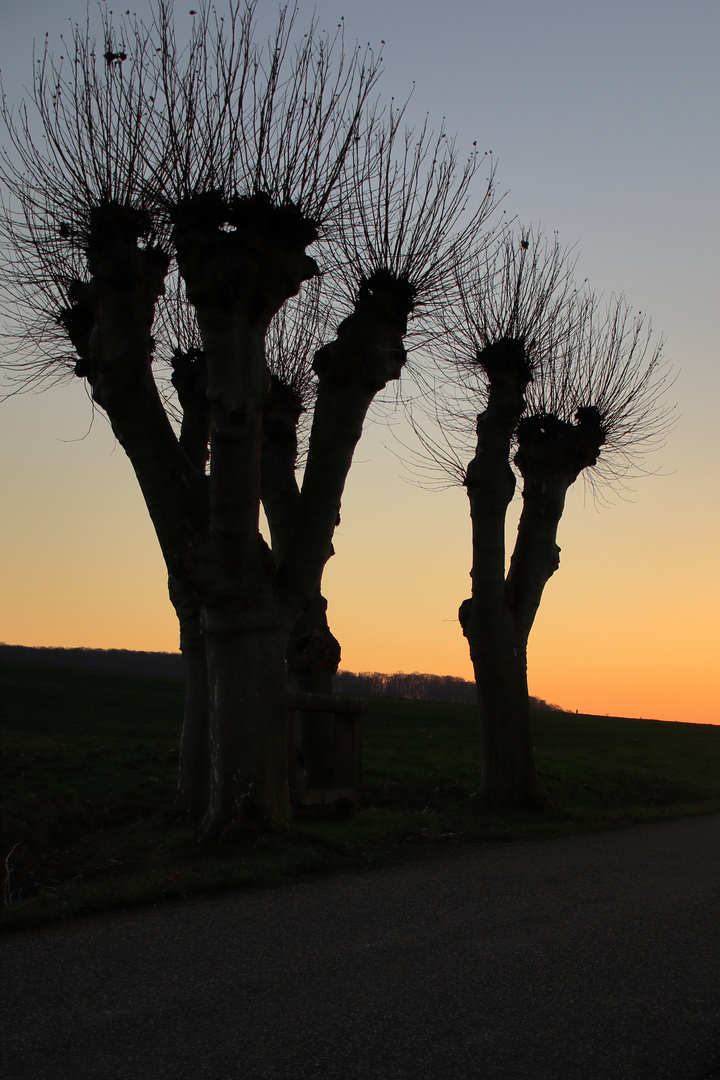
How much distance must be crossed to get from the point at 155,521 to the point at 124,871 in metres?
4.02

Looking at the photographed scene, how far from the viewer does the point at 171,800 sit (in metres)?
15.5

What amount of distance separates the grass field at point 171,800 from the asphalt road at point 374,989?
3.21ft

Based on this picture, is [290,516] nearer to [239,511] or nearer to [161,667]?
[239,511]

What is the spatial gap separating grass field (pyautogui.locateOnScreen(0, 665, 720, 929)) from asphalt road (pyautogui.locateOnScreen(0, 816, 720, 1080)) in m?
0.98

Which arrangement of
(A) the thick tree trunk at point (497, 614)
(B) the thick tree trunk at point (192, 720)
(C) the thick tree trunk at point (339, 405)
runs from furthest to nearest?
(A) the thick tree trunk at point (497, 614), (B) the thick tree trunk at point (192, 720), (C) the thick tree trunk at point (339, 405)

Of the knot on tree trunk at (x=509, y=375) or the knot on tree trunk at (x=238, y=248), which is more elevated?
the knot on tree trunk at (x=509, y=375)

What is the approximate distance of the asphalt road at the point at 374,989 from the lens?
12.8ft

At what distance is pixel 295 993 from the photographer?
186 inches

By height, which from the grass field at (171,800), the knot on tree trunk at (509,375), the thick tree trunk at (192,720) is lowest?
the grass field at (171,800)

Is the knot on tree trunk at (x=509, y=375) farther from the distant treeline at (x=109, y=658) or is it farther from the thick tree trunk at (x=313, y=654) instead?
the distant treeline at (x=109, y=658)

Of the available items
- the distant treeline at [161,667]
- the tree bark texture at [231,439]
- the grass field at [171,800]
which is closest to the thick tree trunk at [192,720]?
the tree bark texture at [231,439]

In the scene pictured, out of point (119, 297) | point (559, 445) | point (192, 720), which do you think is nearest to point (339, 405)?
point (119, 297)

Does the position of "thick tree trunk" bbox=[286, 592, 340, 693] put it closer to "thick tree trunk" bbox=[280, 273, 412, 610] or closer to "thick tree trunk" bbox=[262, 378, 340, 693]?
"thick tree trunk" bbox=[262, 378, 340, 693]

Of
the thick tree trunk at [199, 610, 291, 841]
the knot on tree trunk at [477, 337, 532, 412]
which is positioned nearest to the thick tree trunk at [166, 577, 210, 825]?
the thick tree trunk at [199, 610, 291, 841]
